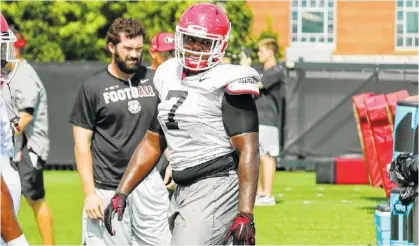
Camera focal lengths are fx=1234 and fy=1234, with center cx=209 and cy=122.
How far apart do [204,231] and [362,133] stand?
8.28 metres

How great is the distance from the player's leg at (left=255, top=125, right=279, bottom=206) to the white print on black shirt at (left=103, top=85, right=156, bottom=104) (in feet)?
20.3

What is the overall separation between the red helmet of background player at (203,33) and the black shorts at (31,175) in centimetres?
439

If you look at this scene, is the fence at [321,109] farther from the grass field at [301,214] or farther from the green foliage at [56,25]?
the green foliage at [56,25]

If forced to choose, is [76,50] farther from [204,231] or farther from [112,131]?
[204,231]

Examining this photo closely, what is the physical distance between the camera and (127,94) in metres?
8.41

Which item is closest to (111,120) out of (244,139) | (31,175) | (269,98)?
(244,139)

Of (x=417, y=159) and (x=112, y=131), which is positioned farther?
(x=112, y=131)

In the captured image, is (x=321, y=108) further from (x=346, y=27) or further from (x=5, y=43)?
(x=5, y=43)

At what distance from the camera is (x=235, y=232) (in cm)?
622

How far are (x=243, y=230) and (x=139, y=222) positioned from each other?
2.24 m

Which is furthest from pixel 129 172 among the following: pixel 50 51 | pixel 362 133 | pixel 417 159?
pixel 50 51

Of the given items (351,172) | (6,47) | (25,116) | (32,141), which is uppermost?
(6,47)

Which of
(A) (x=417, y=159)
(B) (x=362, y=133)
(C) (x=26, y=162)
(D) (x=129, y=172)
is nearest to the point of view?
(D) (x=129, y=172)

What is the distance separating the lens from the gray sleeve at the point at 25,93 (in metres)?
10.5
